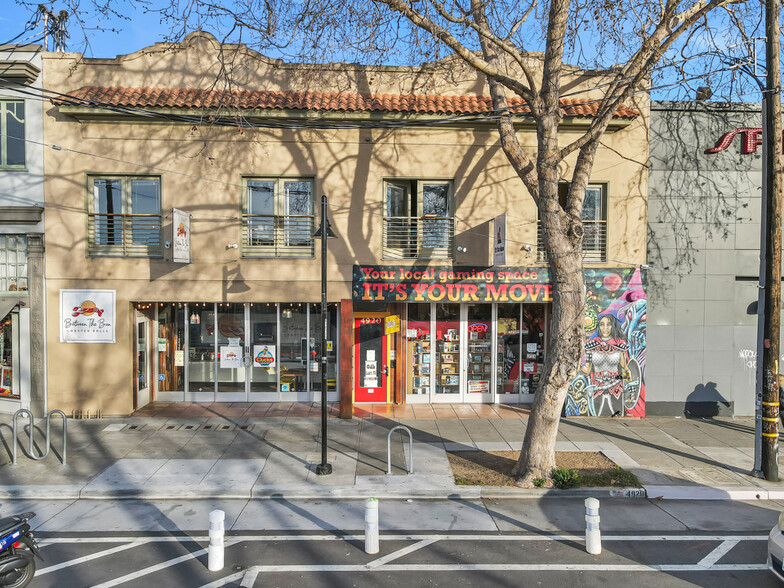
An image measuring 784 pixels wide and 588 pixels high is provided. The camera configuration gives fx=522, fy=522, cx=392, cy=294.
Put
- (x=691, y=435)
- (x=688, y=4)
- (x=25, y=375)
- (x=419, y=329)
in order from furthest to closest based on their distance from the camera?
(x=419, y=329) → (x=25, y=375) → (x=691, y=435) → (x=688, y=4)

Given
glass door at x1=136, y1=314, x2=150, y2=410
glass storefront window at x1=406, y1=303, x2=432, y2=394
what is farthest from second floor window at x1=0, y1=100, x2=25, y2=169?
glass storefront window at x1=406, y1=303, x2=432, y2=394

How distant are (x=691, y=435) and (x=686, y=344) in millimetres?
2524

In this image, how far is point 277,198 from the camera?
42.4 ft

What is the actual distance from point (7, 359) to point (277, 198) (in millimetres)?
7774

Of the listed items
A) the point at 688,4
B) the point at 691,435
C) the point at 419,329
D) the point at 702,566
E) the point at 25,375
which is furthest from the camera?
the point at 419,329

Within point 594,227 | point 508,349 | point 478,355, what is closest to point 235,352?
point 478,355

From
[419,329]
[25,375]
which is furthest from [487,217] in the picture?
[25,375]

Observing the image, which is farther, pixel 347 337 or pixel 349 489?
pixel 347 337

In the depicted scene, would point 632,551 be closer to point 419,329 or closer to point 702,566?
point 702,566

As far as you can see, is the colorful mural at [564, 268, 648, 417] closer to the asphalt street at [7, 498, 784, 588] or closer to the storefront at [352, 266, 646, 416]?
the storefront at [352, 266, 646, 416]

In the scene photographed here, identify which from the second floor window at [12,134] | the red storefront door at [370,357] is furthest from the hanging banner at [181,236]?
the red storefront door at [370,357]

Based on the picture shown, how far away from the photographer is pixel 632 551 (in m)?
6.70

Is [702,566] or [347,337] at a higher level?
[347,337]

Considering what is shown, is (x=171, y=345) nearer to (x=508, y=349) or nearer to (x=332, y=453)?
(x=332, y=453)
